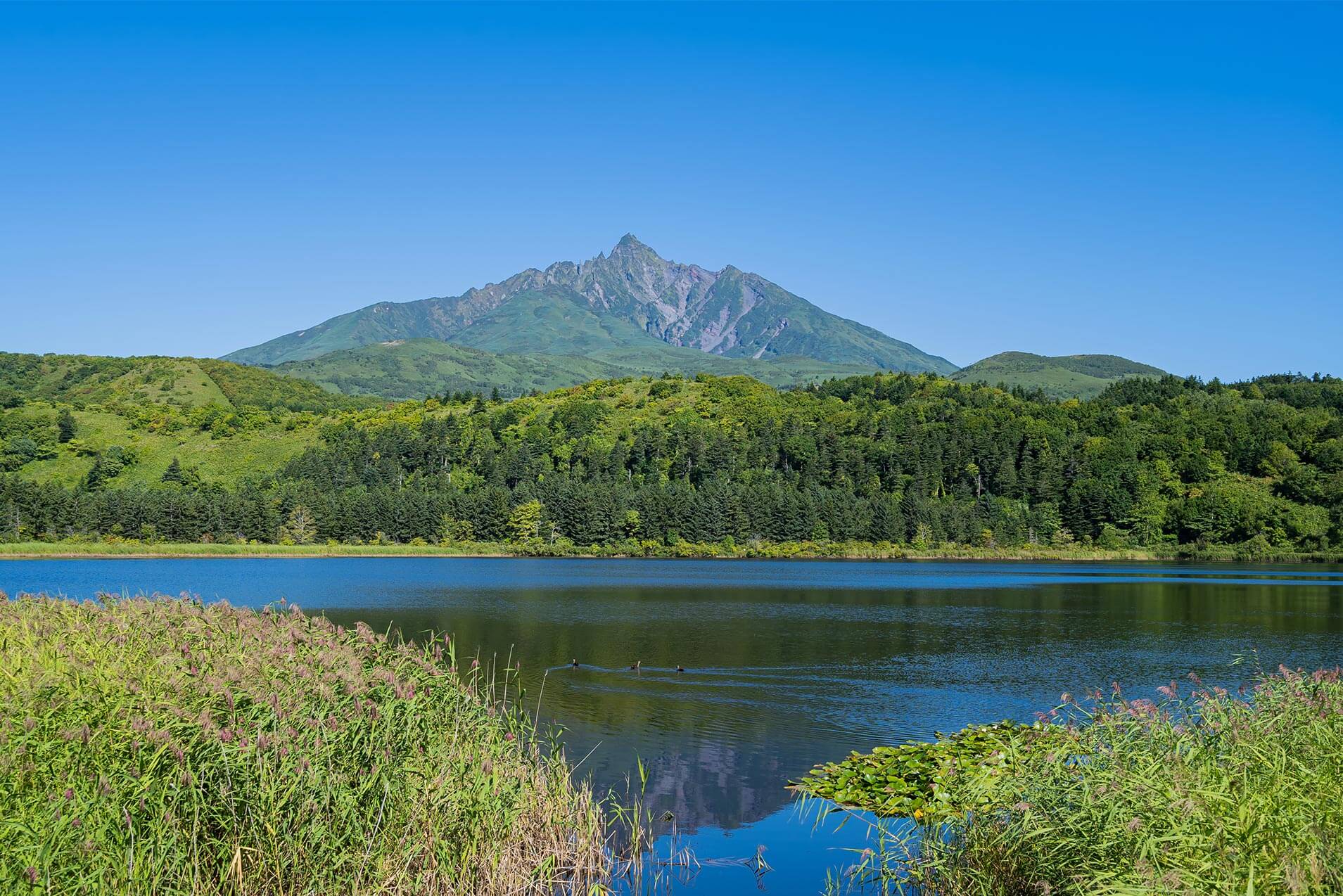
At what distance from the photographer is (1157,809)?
937cm

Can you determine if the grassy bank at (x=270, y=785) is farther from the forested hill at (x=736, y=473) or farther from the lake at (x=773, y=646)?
the forested hill at (x=736, y=473)

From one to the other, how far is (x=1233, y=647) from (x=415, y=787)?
1523 inches

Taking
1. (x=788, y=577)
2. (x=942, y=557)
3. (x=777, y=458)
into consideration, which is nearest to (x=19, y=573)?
(x=788, y=577)

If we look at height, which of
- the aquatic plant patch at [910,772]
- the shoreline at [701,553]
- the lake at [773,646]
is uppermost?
the aquatic plant patch at [910,772]

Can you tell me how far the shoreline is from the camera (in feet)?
363

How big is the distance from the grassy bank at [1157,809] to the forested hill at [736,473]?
12305 cm

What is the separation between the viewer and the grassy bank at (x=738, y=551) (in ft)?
375

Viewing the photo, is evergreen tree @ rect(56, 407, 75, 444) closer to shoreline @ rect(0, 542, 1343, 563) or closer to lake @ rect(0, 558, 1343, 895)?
shoreline @ rect(0, 542, 1343, 563)

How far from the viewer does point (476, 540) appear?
13788 centimetres

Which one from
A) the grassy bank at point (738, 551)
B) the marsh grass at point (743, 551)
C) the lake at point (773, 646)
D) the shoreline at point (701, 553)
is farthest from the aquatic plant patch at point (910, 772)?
the marsh grass at point (743, 551)

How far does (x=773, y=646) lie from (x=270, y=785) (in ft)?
103

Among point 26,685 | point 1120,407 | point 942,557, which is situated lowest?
point 942,557

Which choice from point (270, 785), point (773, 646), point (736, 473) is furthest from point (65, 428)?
point (270, 785)

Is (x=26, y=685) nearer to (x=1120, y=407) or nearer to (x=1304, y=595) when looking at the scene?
(x=1304, y=595)
